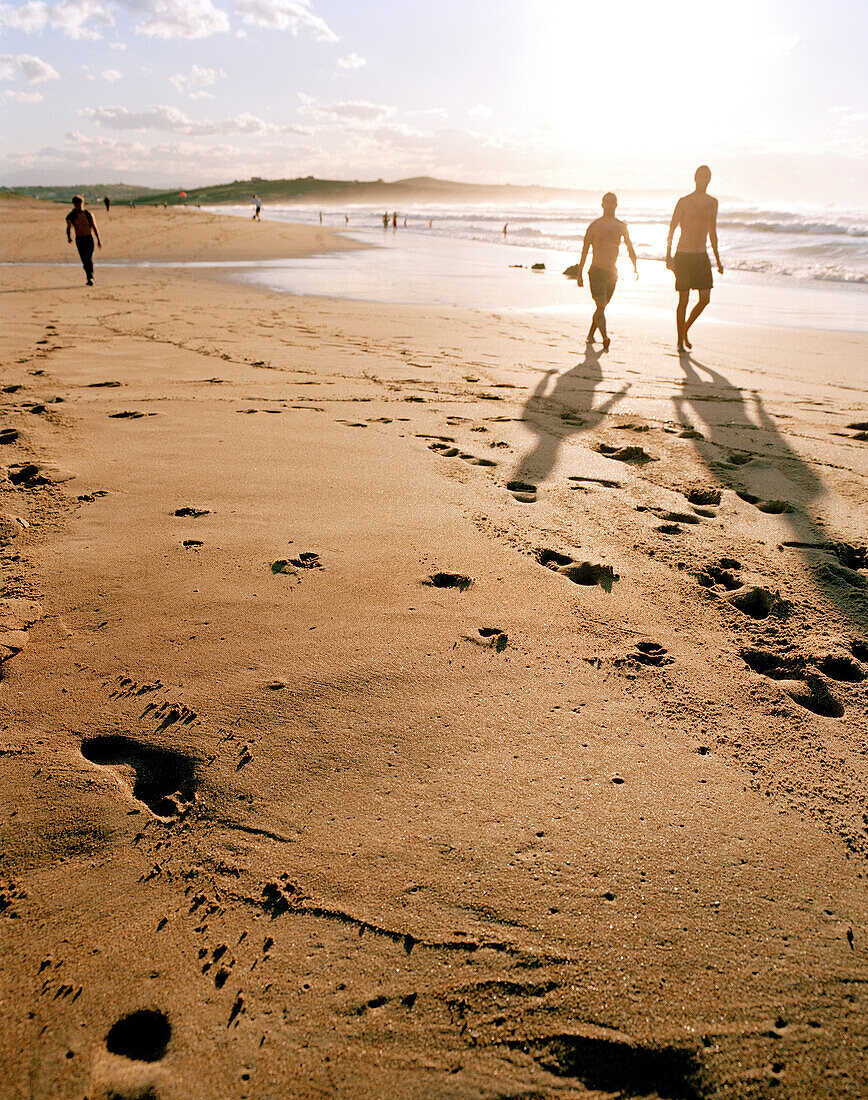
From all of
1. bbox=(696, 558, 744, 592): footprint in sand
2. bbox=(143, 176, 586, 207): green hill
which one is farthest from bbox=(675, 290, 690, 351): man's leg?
bbox=(143, 176, 586, 207): green hill

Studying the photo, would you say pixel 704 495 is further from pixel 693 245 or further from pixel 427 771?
pixel 693 245

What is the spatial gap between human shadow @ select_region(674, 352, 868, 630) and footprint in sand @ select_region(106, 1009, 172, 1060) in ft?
7.56

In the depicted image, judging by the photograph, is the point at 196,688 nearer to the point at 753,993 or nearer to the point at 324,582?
the point at 324,582

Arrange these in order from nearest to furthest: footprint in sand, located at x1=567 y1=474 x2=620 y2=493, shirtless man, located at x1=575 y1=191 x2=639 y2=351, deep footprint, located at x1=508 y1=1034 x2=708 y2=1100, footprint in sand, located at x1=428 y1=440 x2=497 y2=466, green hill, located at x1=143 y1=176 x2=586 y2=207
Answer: deep footprint, located at x1=508 y1=1034 x2=708 y2=1100 < footprint in sand, located at x1=567 y1=474 x2=620 y2=493 < footprint in sand, located at x1=428 y1=440 x2=497 y2=466 < shirtless man, located at x1=575 y1=191 x2=639 y2=351 < green hill, located at x1=143 y1=176 x2=586 y2=207

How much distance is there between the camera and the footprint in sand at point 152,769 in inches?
59.6

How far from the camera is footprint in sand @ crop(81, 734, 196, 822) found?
59.6 inches

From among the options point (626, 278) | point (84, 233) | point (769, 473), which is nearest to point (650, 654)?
point (769, 473)

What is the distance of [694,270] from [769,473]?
3974 mm

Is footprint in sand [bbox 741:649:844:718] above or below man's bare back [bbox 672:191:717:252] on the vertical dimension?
below

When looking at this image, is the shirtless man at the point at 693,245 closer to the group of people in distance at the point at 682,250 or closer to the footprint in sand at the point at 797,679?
the group of people in distance at the point at 682,250

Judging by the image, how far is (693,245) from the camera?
21.4ft

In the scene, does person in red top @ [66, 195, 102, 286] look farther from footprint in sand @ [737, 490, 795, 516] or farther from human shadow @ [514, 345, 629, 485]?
footprint in sand @ [737, 490, 795, 516]

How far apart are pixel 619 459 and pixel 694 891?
8.86 feet

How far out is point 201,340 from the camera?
254 inches
